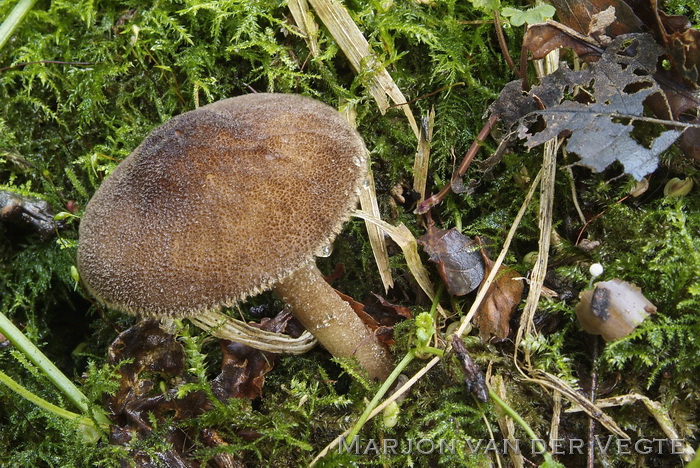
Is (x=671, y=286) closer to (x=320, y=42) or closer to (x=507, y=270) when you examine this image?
(x=507, y=270)

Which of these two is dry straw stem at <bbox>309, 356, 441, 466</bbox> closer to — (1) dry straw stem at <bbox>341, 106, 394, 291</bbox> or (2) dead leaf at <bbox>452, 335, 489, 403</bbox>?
(2) dead leaf at <bbox>452, 335, 489, 403</bbox>

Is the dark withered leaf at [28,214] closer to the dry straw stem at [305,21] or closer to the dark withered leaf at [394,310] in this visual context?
the dry straw stem at [305,21]

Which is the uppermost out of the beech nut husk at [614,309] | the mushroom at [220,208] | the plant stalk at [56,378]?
the mushroom at [220,208]

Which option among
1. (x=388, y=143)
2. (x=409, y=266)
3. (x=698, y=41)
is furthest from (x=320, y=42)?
(x=698, y=41)

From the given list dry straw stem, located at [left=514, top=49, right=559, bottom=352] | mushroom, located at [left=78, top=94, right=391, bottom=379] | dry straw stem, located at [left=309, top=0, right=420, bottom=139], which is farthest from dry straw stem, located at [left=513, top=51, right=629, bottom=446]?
mushroom, located at [left=78, top=94, right=391, bottom=379]

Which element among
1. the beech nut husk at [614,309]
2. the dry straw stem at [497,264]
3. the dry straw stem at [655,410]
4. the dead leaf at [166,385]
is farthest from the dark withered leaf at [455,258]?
the dead leaf at [166,385]
